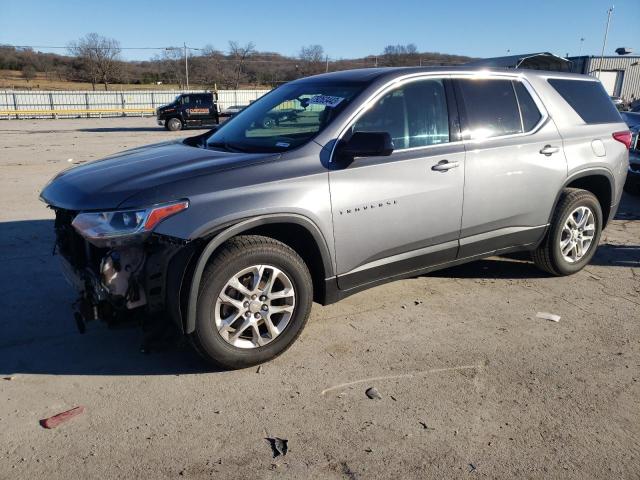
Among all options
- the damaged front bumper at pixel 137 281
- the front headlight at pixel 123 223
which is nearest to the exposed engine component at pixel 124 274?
the damaged front bumper at pixel 137 281

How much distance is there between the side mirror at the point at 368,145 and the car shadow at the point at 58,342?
1707mm

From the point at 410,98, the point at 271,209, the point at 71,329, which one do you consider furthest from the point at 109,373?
the point at 410,98

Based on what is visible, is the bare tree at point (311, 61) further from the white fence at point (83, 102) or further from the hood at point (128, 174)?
the hood at point (128, 174)

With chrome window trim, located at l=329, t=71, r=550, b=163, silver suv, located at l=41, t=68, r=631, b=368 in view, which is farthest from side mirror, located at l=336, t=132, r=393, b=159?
chrome window trim, located at l=329, t=71, r=550, b=163

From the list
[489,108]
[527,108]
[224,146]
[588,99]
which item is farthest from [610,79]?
[224,146]

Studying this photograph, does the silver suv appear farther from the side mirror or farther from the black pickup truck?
the black pickup truck

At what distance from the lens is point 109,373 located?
11.1 ft

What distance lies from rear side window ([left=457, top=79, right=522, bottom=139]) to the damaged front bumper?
2477 millimetres

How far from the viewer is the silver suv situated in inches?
121

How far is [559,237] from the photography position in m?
4.88

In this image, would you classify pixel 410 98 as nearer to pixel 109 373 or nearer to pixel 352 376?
pixel 352 376

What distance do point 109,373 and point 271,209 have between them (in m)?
1.49

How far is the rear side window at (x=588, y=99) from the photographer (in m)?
4.91

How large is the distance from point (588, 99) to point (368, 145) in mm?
2956
